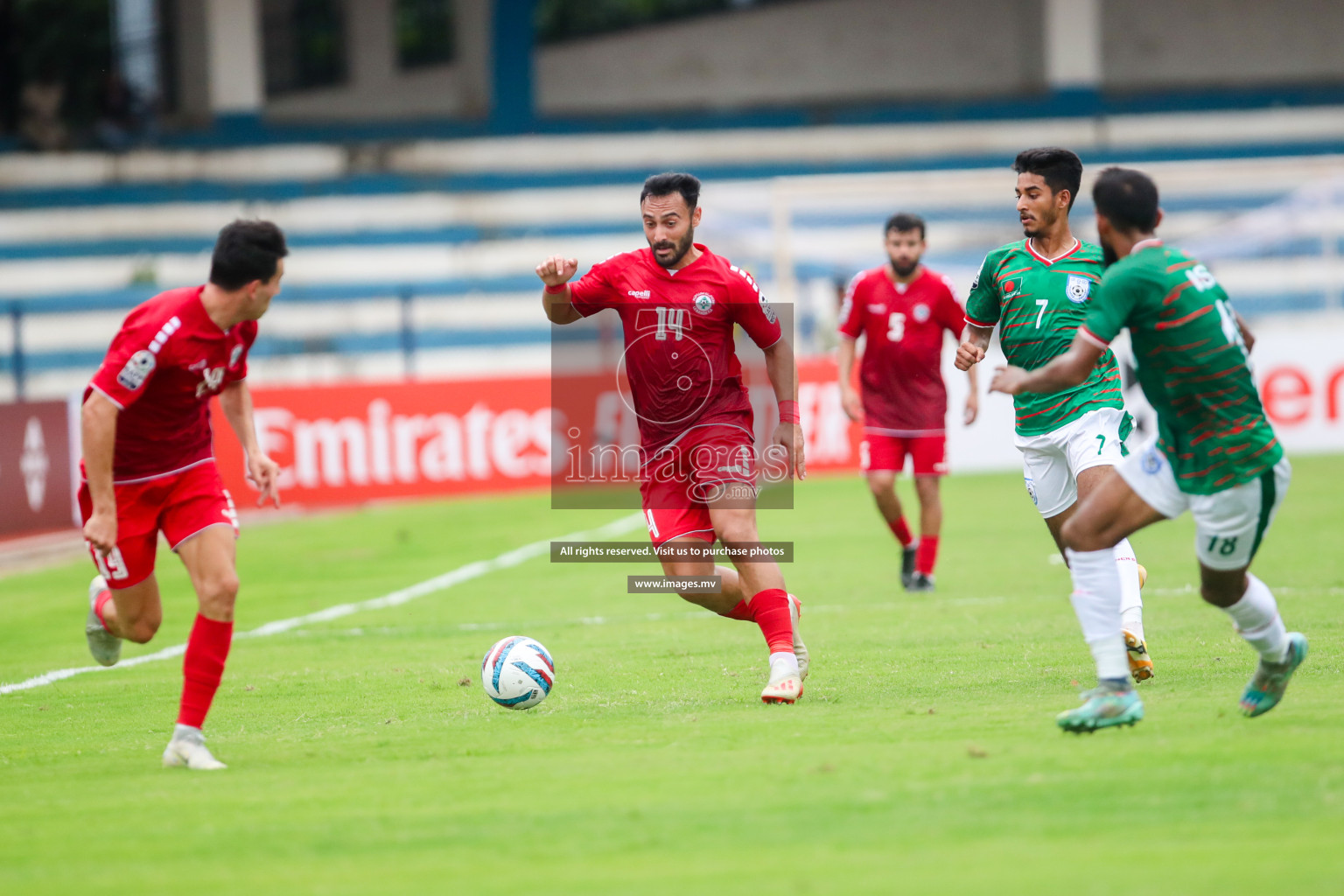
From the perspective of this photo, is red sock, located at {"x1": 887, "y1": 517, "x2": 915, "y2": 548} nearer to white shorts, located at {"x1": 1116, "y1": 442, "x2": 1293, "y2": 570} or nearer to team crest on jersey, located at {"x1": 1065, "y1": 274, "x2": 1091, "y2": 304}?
team crest on jersey, located at {"x1": 1065, "y1": 274, "x2": 1091, "y2": 304}

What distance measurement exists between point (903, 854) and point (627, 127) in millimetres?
27377

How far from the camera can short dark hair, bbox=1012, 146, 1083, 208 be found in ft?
23.6

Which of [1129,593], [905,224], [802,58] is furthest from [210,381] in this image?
[802,58]

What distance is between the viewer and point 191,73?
96.4 feet

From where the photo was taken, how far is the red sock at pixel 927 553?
10773 mm

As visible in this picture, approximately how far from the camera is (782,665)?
667 centimetres

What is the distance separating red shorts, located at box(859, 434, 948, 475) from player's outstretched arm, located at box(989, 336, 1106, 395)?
5.52 metres

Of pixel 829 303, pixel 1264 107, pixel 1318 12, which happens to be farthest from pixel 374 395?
pixel 1318 12

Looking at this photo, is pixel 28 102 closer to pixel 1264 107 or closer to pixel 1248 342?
pixel 1264 107

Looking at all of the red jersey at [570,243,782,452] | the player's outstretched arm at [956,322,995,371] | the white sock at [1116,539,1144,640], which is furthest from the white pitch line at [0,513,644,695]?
the white sock at [1116,539,1144,640]

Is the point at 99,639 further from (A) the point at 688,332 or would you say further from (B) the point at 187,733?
(A) the point at 688,332

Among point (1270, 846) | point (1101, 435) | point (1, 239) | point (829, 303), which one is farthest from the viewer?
point (1, 239)

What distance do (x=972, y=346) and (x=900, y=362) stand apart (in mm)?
4224

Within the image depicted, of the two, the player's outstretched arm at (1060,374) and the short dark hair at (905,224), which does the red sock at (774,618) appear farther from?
the short dark hair at (905,224)
